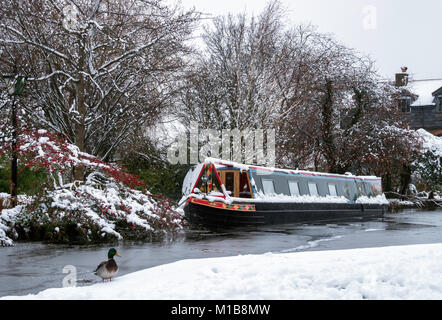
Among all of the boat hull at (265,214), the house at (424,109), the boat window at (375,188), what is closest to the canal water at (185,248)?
the boat hull at (265,214)

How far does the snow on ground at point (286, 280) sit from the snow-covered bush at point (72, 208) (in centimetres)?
708

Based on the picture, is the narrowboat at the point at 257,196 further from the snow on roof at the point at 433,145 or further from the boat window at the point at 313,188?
the snow on roof at the point at 433,145

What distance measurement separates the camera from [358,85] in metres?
35.5

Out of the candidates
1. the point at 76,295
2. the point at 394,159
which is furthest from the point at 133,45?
the point at 394,159

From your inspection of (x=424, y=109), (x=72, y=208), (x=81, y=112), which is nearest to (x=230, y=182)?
(x=81, y=112)

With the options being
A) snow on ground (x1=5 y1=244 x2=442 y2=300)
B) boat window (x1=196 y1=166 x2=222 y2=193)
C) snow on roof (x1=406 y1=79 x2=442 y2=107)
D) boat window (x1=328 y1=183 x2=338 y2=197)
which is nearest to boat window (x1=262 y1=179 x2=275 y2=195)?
boat window (x1=196 y1=166 x2=222 y2=193)

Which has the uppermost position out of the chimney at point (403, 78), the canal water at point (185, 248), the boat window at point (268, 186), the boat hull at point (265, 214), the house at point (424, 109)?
the chimney at point (403, 78)

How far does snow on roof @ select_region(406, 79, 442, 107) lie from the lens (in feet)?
177

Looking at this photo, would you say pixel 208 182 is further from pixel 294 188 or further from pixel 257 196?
pixel 294 188

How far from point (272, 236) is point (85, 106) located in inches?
277

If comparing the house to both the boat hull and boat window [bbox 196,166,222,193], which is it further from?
boat window [bbox 196,166,222,193]

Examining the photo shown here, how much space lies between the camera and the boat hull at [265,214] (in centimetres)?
2047

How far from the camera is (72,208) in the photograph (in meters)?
14.8
